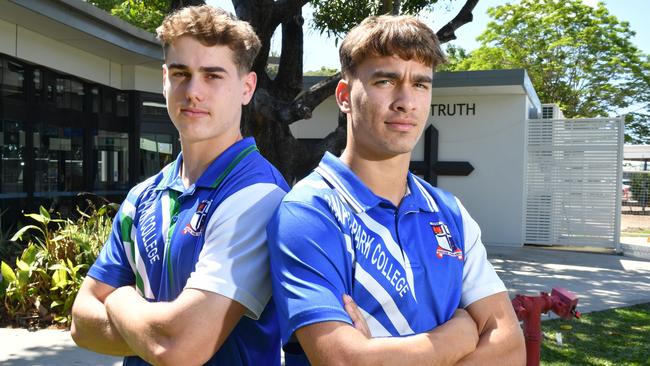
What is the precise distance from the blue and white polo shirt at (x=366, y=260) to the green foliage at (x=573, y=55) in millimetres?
30122

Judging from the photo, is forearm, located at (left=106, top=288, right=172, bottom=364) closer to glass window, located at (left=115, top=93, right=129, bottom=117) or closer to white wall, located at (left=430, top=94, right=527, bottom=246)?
glass window, located at (left=115, top=93, right=129, bottom=117)

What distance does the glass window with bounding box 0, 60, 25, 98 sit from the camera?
910 cm

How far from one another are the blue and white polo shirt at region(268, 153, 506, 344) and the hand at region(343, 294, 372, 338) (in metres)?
0.02

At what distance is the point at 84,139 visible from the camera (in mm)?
11211

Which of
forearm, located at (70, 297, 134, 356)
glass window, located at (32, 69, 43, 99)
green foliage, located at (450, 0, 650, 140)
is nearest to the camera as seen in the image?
forearm, located at (70, 297, 134, 356)

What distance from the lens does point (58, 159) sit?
10.6m

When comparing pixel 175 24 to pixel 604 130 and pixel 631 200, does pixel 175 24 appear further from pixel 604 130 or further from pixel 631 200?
pixel 631 200

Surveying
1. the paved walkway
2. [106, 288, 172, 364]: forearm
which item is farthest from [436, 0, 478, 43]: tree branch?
[106, 288, 172, 364]: forearm

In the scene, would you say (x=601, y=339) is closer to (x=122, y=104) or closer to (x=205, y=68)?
(x=205, y=68)

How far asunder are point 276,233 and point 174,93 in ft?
2.03

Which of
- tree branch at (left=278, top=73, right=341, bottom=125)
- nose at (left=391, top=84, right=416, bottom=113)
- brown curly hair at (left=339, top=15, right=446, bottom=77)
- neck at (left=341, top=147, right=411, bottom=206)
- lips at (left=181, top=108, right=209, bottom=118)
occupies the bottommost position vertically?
neck at (left=341, top=147, right=411, bottom=206)

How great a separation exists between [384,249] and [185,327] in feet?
2.01

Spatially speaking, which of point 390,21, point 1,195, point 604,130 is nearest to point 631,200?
point 604,130

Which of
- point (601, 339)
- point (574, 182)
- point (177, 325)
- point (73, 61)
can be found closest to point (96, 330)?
point (177, 325)
